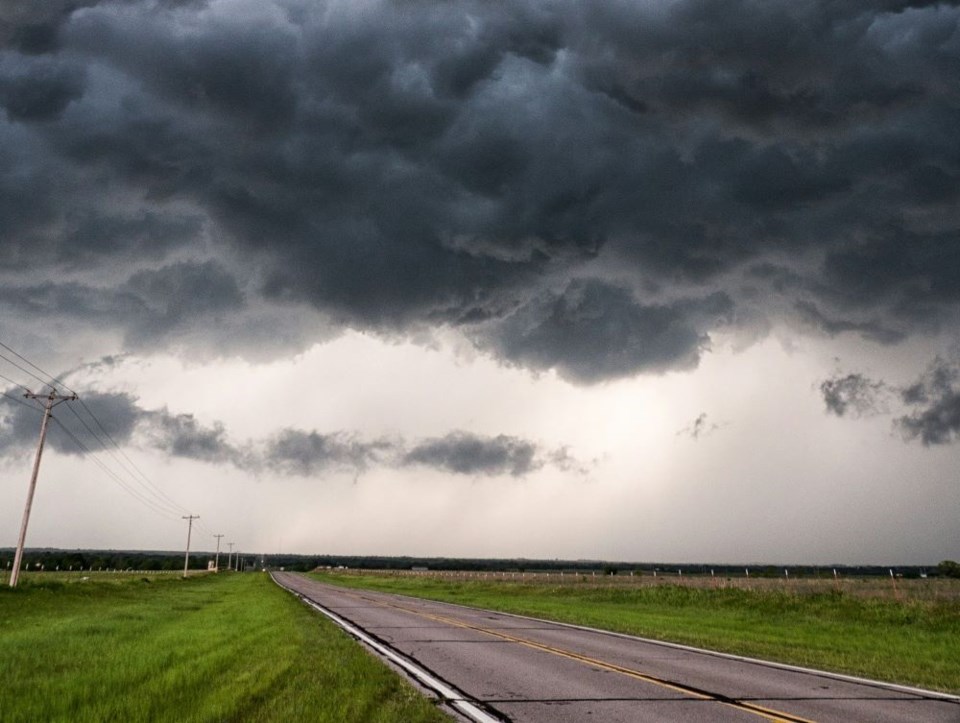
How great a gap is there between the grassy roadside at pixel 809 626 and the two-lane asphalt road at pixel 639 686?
6.41 ft

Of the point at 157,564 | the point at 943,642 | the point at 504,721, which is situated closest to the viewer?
the point at 504,721

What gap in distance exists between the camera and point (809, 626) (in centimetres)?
2286

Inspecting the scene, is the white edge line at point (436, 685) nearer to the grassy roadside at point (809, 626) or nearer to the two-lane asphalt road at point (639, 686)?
the two-lane asphalt road at point (639, 686)

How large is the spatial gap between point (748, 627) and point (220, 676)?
63.5ft

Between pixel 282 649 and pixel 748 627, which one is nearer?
pixel 282 649

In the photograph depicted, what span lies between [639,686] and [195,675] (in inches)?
304

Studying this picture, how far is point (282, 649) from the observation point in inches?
567

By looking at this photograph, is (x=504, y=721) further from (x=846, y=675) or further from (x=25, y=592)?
(x=25, y=592)

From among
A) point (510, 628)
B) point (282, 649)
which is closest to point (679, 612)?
point (510, 628)

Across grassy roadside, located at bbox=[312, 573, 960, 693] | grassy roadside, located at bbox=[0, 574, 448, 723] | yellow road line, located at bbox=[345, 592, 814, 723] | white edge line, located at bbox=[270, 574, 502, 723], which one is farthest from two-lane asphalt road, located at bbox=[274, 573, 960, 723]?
grassy roadside, located at bbox=[312, 573, 960, 693]

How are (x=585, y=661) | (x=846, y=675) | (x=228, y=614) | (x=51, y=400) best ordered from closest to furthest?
1. (x=846, y=675)
2. (x=585, y=661)
3. (x=228, y=614)
4. (x=51, y=400)

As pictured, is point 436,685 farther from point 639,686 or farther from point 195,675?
point 195,675

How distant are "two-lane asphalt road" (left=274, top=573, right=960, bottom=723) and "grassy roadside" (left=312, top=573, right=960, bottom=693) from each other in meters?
1.95

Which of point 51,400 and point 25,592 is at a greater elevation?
point 51,400
